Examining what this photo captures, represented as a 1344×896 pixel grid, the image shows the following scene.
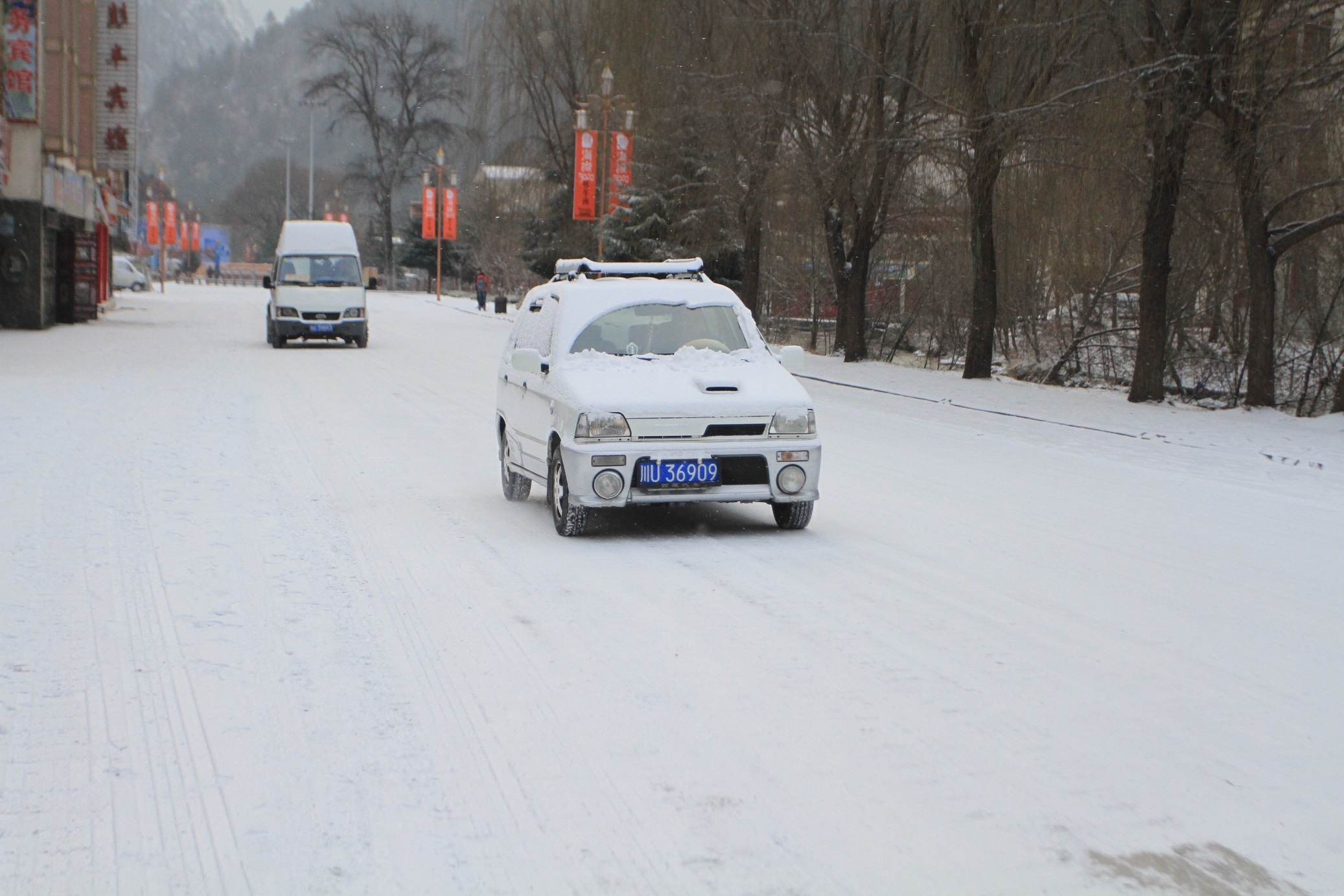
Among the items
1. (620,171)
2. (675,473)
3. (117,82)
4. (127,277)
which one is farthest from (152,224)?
(675,473)

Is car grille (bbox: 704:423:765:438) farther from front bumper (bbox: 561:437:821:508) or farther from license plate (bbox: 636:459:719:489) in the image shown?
license plate (bbox: 636:459:719:489)

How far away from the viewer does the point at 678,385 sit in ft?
31.1

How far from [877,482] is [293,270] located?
22902mm

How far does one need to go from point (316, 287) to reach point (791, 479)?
82.2 feet

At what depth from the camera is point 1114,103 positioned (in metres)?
21.1

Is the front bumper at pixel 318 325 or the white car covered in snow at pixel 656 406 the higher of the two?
the white car covered in snow at pixel 656 406

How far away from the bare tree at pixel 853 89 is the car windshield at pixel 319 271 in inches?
415

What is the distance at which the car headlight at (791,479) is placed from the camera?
9352mm

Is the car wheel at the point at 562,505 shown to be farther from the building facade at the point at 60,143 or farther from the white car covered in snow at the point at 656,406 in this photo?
the building facade at the point at 60,143

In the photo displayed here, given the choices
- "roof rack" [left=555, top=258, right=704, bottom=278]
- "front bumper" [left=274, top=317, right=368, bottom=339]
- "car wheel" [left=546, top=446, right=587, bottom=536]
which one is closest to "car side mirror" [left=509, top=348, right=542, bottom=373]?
"car wheel" [left=546, top=446, right=587, bottom=536]

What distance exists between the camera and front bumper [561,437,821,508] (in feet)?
29.8

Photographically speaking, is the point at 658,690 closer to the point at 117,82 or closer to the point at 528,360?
the point at 528,360

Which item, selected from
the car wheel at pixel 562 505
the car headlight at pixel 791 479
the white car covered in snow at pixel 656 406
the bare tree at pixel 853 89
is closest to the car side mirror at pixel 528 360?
the white car covered in snow at pixel 656 406

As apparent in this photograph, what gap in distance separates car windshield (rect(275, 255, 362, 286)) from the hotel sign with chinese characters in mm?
13567
